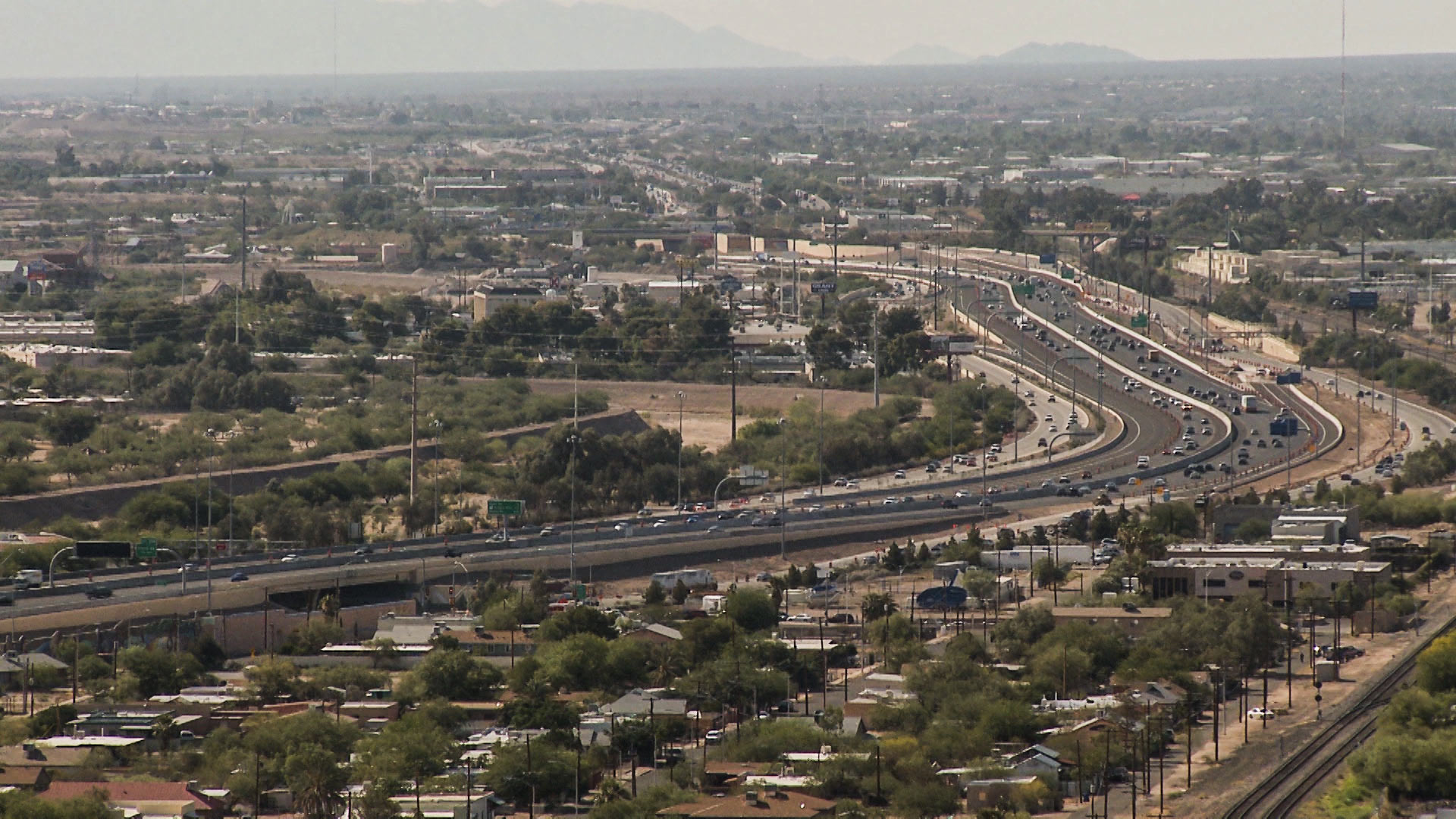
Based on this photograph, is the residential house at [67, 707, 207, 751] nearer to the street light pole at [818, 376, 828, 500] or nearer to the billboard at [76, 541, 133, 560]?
the billboard at [76, 541, 133, 560]

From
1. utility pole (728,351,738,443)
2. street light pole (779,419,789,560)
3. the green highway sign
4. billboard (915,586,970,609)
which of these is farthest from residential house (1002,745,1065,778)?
utility pole (728,351,738,443)

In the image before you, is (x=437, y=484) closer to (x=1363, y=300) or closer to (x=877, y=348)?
(x=877, y=348)

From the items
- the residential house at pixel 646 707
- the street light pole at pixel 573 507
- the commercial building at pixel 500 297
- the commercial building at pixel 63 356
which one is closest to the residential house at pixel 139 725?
the residential house at pixel 646 707

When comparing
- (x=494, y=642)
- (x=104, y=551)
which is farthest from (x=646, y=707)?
(x=104, y=551)

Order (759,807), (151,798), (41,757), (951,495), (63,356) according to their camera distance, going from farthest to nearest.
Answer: (63,356) → (951,495) → (41,757) → (759,807) → (151,798)

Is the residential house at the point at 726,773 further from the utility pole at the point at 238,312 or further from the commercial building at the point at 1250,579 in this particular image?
the utility pole at the point at 238,312
